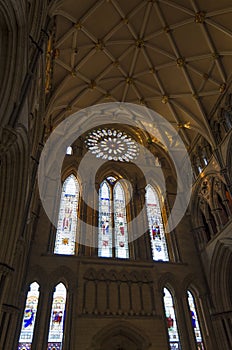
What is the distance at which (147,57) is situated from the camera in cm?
1448

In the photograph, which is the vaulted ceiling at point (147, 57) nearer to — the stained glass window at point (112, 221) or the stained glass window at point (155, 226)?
the stained glass window at point (155, 226)

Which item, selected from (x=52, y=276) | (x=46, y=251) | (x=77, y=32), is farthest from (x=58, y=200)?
(x=77, y=32)

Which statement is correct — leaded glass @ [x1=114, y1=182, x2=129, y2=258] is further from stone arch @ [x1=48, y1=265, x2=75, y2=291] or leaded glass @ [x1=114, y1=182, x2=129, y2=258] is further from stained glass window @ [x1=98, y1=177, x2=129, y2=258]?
stone arch @ [x1=48, y1=265, x2=75, y2=291]

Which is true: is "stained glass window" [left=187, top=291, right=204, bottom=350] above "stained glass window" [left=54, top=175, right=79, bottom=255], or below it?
below

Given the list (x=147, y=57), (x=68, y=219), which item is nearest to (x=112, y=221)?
(x=68, y=219)

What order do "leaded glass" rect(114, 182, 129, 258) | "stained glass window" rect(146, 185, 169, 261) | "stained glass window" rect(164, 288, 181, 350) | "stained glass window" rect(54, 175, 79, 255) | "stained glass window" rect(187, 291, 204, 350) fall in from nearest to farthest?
1. "stained glass window" rect(164, 288, 181, 350)
2. "stained glass window" rect(187, 291, 204, 350)
3. "stained glass window" rect(54, 175, 79, 255)
4. "leaded glass" rect(114, 182, 129, 258)
5. "stained glass window" rect(146, 185, 169, 261)

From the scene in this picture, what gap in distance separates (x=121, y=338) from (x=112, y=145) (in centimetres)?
1063

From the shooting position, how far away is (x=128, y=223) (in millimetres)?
14188

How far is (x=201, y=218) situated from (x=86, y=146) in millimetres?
7826

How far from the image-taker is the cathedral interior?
32.3 feet

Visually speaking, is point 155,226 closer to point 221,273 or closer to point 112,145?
point 221,273

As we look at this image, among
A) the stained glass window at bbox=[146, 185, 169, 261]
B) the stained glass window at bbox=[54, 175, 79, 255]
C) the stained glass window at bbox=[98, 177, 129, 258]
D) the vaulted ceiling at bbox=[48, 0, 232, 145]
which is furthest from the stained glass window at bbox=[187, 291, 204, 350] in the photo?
the vaulted ceiling at bbox=[48, 0, 232, 145]

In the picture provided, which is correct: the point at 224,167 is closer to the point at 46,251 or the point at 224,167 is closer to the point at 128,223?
the point at 128,223

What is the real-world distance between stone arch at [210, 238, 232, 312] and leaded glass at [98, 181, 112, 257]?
15.4 feet
